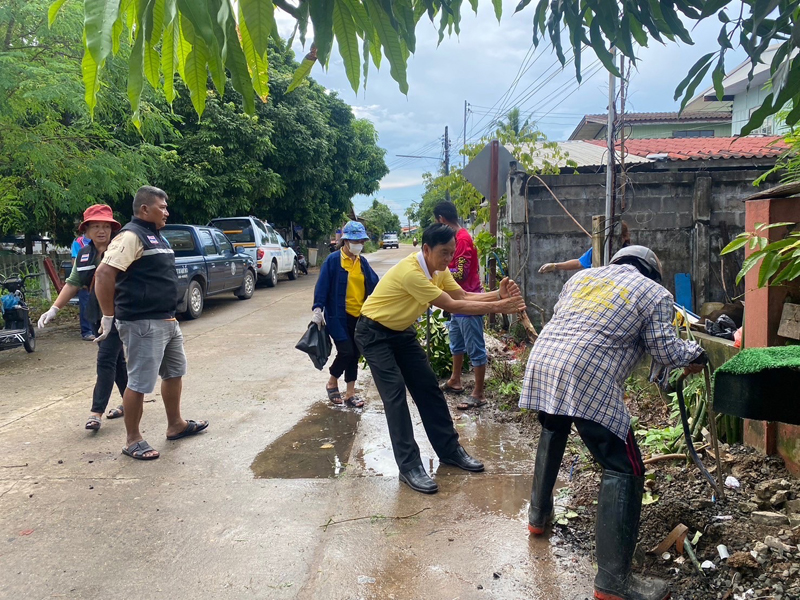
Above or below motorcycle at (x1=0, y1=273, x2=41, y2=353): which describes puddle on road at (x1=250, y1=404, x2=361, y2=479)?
below

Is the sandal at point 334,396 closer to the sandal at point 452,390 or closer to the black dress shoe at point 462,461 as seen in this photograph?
the sandal at point 452,390

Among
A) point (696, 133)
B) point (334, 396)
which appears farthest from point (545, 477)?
point (696, 133)

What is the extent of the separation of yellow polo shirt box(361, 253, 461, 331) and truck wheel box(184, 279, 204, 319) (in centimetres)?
768

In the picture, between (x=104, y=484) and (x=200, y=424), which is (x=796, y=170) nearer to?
(x=200, y=424)

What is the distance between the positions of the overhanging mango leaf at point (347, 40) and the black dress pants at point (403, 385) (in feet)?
8.38

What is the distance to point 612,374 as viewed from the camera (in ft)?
9.30

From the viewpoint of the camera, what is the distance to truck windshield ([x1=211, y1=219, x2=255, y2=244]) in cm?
1603

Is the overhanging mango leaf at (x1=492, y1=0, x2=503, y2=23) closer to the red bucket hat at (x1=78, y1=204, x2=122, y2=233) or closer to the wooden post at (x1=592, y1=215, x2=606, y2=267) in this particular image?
the red bucket hat at (x1=78, y1=204, x2=122, y2=233)

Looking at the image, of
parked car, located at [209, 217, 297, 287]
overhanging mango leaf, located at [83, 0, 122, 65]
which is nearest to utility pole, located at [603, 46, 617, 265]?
overhanging mango leaf, located at [83, 0, 122, 65]

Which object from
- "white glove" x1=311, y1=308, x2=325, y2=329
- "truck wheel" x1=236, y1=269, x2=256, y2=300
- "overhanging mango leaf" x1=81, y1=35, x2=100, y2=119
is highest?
"overhanging mango leaf" x1=81, y1=35, x2=100, y2=119

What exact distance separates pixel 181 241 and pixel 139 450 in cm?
809

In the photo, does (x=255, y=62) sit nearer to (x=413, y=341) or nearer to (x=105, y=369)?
(x=413, y=341)

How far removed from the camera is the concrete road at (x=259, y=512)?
2.91 meters

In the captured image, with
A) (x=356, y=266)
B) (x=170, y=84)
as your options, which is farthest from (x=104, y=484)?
(x=170, y=84)
